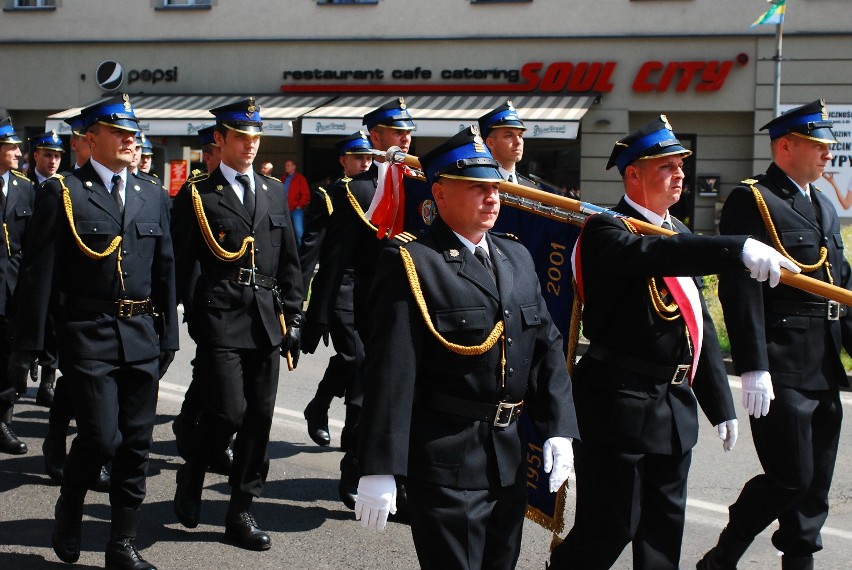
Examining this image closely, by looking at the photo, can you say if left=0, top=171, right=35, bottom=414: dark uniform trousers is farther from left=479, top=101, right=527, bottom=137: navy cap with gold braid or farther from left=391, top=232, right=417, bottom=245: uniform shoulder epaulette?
left=391, top=232, right=417, bottom=245: uniform shoulder epaulette

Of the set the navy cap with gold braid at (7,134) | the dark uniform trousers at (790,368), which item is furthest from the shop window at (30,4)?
the dark uniform trousers at (790,368)

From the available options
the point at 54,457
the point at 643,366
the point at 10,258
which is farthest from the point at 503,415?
the point at 10,258

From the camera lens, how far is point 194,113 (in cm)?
2298

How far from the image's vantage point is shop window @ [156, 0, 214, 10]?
24.3 m

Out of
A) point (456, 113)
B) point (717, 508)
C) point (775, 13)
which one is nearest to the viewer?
point (717, 508)

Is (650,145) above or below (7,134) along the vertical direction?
below

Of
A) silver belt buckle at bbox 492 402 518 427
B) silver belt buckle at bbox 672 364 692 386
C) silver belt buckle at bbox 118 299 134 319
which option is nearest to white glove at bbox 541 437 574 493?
silver belt buckle at bbox 492 402 518 427

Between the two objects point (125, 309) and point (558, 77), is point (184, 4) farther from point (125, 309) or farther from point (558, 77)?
point (125, 309)

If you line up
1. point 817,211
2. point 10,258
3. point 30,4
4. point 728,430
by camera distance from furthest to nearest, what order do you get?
point 30,4, point 10,258, point 817,211, point 728,430

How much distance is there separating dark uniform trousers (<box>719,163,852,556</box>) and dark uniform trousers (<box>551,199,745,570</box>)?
675mm

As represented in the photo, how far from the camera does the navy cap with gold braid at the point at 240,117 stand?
592cm

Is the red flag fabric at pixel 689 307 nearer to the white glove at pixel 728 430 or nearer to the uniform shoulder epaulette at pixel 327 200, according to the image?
the white glove at pixel 728 430

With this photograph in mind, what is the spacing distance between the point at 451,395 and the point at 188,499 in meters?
2.70

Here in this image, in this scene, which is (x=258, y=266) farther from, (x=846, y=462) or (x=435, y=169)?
(x=846, y=462)
